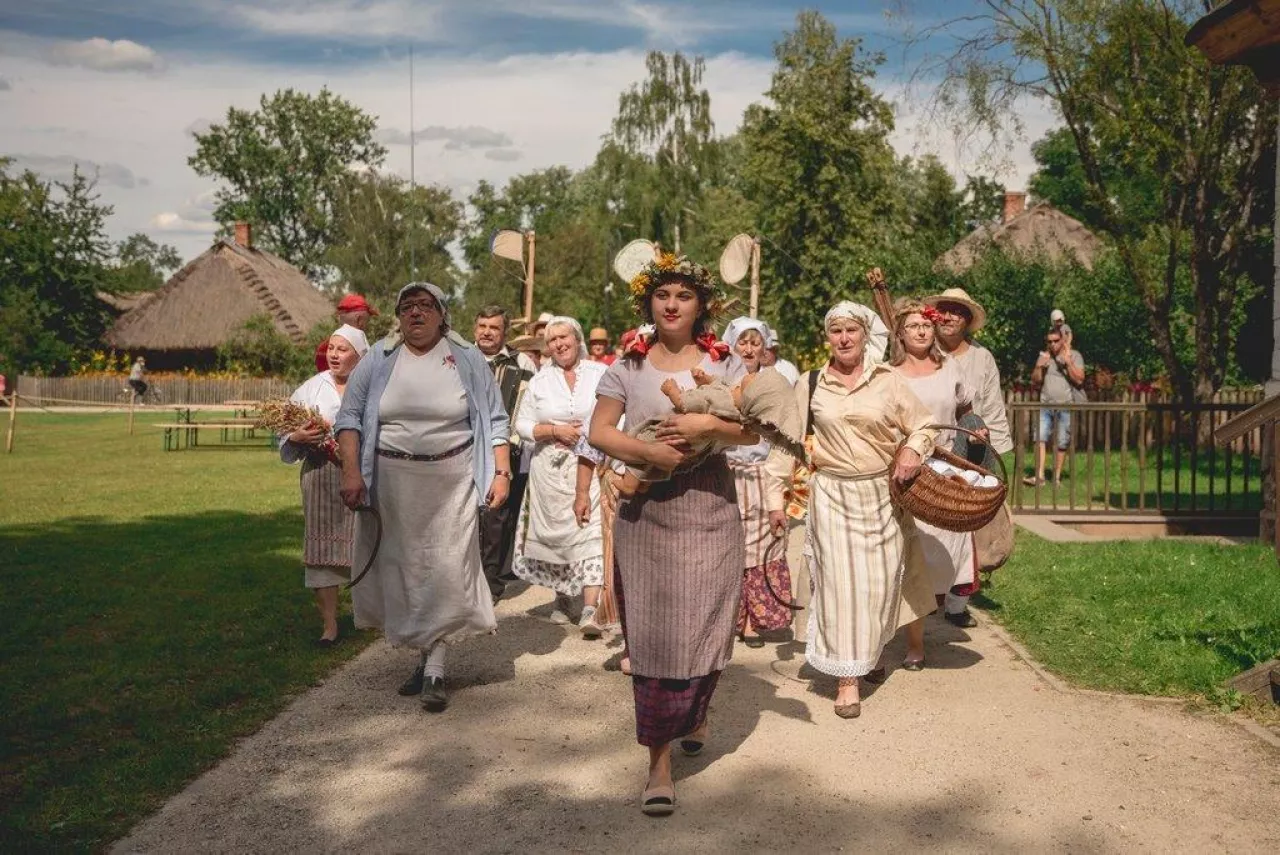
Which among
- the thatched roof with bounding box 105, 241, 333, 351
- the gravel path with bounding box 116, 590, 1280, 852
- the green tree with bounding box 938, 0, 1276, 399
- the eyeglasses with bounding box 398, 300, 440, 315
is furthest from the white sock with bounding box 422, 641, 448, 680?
the thatched roof with bounding box 105, 241, 333, 351

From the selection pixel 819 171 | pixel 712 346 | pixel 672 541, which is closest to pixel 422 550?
pixel 672 541

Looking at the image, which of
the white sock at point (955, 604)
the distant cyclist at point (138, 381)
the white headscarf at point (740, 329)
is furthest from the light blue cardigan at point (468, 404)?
the distant cyclist at point (138, 381)

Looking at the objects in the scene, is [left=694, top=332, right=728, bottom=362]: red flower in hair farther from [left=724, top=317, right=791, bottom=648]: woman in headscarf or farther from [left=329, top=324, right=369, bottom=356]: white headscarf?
[left=329, top=324, right=369, bottom=356]: white headscarf

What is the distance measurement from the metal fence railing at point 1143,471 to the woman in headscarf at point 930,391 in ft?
10.2

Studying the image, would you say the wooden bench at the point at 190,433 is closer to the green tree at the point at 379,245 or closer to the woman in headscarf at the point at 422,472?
the woman in headscarf at the point at 422,472

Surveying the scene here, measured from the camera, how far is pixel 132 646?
22.8 ft

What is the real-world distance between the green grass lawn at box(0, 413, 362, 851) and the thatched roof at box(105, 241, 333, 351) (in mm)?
37544

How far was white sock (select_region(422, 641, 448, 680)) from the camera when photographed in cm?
596

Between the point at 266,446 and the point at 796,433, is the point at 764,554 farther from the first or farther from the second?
the point at 266,446

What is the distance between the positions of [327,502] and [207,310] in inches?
1902

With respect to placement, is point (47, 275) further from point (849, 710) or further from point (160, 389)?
point (849, 710)

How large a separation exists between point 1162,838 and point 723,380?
7.60 feet

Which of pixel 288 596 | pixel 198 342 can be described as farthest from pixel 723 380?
pixel 198 342

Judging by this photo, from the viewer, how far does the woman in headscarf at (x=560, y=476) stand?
776 centimetres
